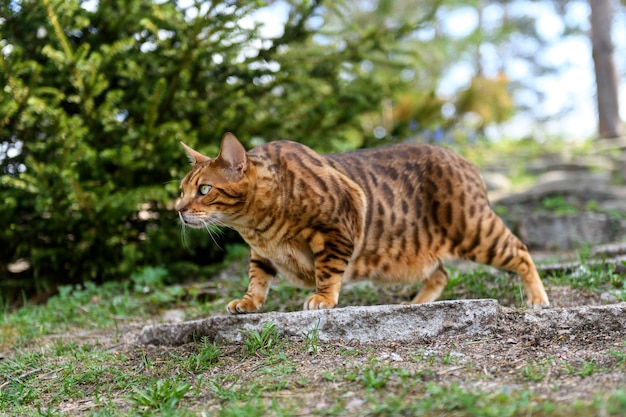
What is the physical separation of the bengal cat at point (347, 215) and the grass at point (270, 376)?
45cm

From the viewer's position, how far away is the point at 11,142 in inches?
208

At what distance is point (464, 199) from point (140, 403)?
A: 8.05 ft

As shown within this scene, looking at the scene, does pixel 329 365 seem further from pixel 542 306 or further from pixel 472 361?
pixel 542 306

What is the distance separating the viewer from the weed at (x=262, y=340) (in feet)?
10.5

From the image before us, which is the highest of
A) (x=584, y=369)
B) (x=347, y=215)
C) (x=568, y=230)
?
(x=347, y=215)

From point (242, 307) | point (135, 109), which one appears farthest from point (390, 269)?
point (135, 109)

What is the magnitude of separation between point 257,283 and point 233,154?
0.90m

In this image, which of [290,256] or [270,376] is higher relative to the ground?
[290,256]

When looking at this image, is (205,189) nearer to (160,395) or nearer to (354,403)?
(160,395)

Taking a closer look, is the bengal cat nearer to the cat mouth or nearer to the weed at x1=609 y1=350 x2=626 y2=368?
the cat mouth

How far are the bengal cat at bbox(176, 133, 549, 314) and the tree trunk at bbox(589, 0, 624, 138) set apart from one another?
9.97 metres

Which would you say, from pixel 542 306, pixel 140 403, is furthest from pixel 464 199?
pixel 140 403

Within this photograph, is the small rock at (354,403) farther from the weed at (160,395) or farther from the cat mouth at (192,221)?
the cat mouth at (192,221)

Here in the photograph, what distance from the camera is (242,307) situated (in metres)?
3.79
